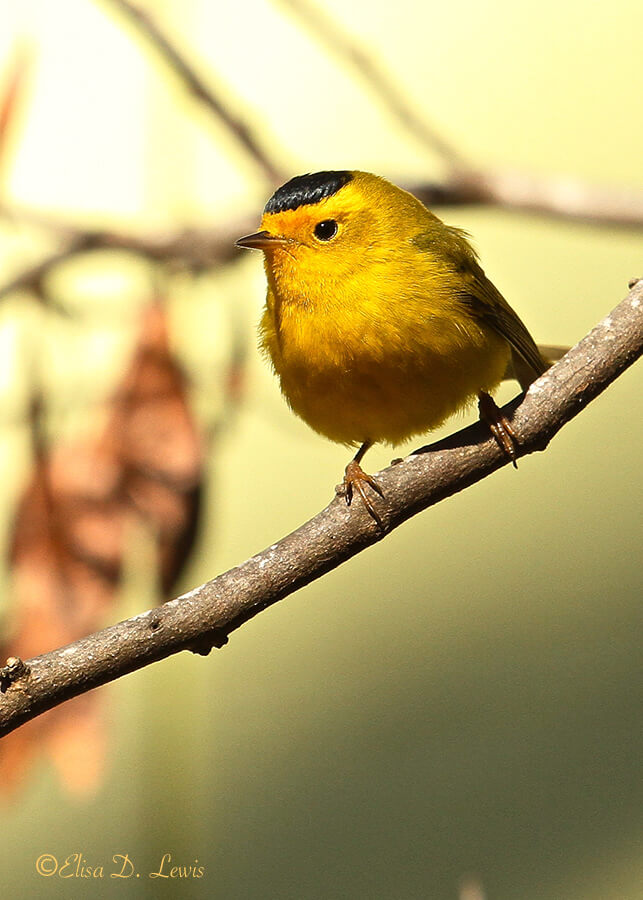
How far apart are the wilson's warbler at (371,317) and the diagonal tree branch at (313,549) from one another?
0.08 m

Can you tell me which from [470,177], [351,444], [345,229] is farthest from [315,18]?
[351,444]

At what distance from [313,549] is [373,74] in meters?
1.17

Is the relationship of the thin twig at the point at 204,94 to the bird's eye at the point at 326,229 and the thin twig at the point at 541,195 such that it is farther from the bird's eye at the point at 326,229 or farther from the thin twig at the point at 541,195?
the bird's eye at the point at 326,229

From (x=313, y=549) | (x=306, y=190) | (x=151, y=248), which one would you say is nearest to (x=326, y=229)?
(x=306, y=190)

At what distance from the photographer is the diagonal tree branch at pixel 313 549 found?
0.98 metres

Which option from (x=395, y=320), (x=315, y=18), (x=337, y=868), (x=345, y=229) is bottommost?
(x=337, y=868)

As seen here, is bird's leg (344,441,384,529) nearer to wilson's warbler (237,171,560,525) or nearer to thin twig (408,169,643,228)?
wilson's warbler (237,171,560,525)

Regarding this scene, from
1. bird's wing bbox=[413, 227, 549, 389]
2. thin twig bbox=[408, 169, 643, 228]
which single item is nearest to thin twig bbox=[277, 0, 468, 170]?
thin twig bbox=[408, 169, 643, 228]

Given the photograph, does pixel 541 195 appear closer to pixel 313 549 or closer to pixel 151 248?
pixel 151 248

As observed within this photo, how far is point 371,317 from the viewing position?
1.32 meters

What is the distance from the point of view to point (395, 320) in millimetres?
1316

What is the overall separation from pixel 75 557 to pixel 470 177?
1056 mm

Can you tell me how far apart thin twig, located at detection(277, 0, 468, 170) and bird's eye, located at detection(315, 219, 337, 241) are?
1.98 feet

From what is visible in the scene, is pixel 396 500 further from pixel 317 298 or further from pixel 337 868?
pixel 337 868
